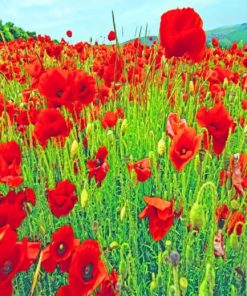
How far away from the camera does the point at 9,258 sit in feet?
2.74

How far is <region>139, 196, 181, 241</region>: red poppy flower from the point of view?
3.42 ft

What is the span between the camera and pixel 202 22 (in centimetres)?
145

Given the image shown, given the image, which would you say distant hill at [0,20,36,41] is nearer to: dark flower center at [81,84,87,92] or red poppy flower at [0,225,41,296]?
dark flower center at [81,84,87,92]

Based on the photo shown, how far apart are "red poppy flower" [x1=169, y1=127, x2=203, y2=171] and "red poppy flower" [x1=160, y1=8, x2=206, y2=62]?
1.24 feet

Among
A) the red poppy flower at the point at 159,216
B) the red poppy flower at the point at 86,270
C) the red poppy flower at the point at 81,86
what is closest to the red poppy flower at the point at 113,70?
the red poppy flower at the point at 81,86

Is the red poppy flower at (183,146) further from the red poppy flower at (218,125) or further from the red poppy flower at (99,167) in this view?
the red poppy flower at (99,167)

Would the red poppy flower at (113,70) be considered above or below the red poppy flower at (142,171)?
above

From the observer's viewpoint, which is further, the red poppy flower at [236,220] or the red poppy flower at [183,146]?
the red poppy flower at [236,220]

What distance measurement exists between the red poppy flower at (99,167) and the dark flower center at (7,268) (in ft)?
2.02

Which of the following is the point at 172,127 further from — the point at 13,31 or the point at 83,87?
the point at 13,31

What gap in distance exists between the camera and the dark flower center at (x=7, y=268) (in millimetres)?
847

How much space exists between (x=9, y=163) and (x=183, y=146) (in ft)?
1.47

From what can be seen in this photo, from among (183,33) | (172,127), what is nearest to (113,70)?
(183,33)

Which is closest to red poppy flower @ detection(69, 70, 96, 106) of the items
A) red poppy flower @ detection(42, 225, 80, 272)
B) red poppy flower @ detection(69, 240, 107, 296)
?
red poppy flower @ detection(42, 225, 80, 272)
